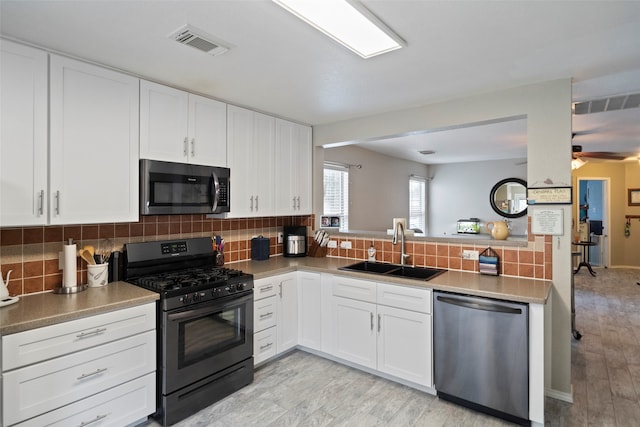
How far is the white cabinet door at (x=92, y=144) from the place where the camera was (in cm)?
209

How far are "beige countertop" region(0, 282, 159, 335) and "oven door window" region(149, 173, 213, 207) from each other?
2.14 ft

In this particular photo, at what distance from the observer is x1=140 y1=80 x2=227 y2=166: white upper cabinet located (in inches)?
98.8

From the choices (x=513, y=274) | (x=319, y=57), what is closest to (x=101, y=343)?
(x=319, y=57)

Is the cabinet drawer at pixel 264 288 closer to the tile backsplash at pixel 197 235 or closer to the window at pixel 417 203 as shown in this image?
the tile backsplash at pixel 197 235

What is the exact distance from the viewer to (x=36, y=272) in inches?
89.3

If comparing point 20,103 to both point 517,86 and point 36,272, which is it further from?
point 517,86

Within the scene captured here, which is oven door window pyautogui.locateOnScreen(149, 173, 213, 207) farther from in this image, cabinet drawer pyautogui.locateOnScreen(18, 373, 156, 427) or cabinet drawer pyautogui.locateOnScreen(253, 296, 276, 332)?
cabinet drawer pyautogui.locateOnScreen(18, 373, 156, 427)

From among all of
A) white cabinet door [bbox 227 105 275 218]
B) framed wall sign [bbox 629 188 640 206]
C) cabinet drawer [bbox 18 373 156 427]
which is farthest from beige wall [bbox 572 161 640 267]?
cabinet drawer [bbox 18 373 156 427]

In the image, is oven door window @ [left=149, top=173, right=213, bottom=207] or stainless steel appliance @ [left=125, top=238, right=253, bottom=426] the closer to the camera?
stainless steel appliance @ [left=125, top=238, right=253, bottom=426]

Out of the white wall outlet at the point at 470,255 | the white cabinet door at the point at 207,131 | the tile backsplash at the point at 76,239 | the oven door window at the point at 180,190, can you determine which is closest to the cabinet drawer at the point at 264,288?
the tile backsplash at the point at 76,239

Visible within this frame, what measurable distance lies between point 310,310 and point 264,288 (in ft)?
1.77

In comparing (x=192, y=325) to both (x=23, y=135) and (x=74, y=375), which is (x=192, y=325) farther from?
(x=23, y=135)

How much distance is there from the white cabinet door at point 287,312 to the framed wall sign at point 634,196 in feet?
27.3

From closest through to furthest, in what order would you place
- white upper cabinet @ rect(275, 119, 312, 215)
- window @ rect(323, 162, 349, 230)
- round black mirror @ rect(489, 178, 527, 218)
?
white upper cabinet @ rect(275, 119, 312, 215), window @ rect(323, 162, 349, 230), round black mirror @ rect(489, 178, 527, 218)
